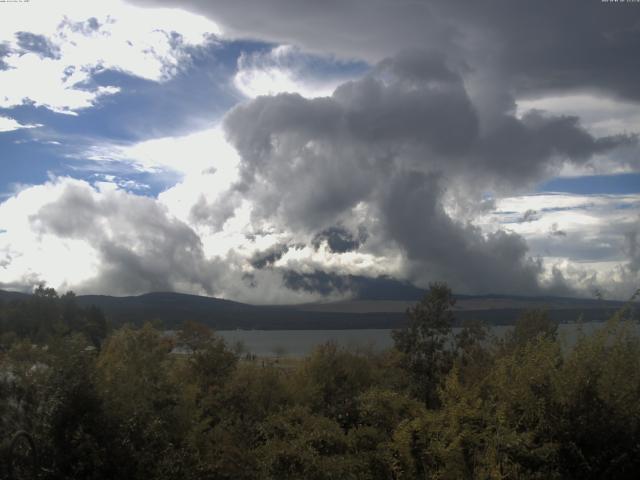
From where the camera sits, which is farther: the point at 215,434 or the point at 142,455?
the point at 215,434

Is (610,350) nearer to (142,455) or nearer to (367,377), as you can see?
(142,455)

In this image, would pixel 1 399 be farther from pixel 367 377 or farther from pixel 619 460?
pixel 367 377

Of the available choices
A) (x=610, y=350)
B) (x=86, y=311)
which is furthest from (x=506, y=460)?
(x=86, y=311)

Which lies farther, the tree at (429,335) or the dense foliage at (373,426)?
the tree at (429,335)

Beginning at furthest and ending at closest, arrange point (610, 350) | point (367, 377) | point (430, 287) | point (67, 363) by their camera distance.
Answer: point (430, 287) < point (367, 377) < point (610, 350) < point (67, 363)

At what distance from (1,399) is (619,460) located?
11860 mm

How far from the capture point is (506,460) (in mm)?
11836

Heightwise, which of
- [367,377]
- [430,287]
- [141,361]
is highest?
[430,287]

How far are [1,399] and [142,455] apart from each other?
312 cm

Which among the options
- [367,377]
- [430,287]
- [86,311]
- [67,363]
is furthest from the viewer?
[86,311]

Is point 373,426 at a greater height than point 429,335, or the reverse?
point 429,335

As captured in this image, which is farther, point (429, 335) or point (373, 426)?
point (429, 335)

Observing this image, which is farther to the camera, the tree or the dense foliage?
the tree

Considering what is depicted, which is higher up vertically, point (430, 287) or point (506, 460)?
point (430, 287)
